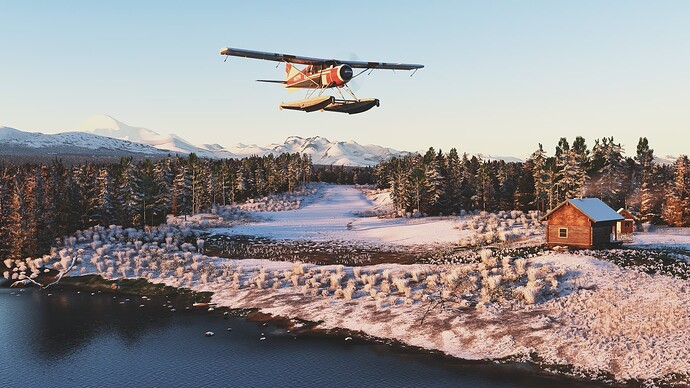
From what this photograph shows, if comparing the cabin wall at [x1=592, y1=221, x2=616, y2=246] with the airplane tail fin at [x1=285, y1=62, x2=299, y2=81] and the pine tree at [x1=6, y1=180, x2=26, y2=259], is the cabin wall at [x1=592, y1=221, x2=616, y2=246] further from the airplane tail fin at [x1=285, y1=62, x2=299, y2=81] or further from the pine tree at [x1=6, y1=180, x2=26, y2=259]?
the pine tree at [x1=6, y1=180, x2=26, y2=259]

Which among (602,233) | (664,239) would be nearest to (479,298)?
(602,233)

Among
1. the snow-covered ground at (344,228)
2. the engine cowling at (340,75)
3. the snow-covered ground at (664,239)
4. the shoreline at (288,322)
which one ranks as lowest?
the shoreline at (288,322)

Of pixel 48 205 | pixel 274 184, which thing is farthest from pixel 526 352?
pixel 274 184

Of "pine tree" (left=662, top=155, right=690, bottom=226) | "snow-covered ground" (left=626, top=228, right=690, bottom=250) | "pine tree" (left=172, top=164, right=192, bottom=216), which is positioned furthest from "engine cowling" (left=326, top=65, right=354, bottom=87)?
"pine tree" (left=172, top=164, right=192, bottom=216)

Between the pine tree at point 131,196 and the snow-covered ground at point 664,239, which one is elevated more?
the pine tree at point 131,196

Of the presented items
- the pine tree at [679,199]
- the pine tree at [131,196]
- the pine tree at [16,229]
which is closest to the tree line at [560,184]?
the pine tree at [679,199]

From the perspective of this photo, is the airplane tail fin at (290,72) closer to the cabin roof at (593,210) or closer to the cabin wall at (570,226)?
the cabin roof at (593,210)
